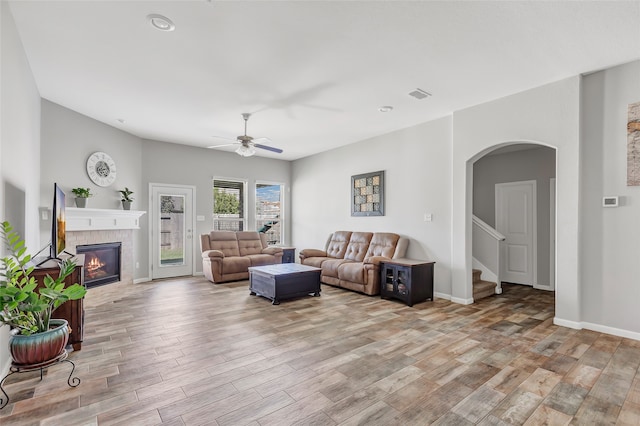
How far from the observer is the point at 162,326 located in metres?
3.71

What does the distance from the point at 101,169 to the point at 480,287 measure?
6.64 m

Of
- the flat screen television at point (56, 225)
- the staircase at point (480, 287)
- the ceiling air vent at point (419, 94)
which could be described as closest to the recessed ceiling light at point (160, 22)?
the flat screen television at point (56, 225)

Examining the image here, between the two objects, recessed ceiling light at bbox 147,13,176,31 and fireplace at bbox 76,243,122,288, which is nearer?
recessed ceiling light at bbox 147,13,176,31

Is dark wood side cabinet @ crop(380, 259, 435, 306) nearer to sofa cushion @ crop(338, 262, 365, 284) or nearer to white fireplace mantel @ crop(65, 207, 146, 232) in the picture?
sofa cushion @ crop(338, 262, 365, 284)

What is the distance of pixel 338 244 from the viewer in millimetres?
6641

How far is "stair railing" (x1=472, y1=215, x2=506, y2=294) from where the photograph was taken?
5.54m

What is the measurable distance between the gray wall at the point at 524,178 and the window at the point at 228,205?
546cm

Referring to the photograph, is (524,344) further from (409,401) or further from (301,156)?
(301,156)

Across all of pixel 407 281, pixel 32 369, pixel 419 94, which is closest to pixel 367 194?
pixel 407 281

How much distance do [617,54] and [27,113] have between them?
6146 millimetres

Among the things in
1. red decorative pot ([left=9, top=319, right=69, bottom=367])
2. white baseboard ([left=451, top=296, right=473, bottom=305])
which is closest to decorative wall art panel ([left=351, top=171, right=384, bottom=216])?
white baseboard ([left=451, top=296, right=473, bottom=305])

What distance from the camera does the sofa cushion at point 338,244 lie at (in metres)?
6.51

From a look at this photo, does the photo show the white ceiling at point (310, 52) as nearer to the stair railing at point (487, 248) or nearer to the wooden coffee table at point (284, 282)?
the stair railing at point (487, 248)

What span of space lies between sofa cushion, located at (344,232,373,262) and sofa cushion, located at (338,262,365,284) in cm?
48
